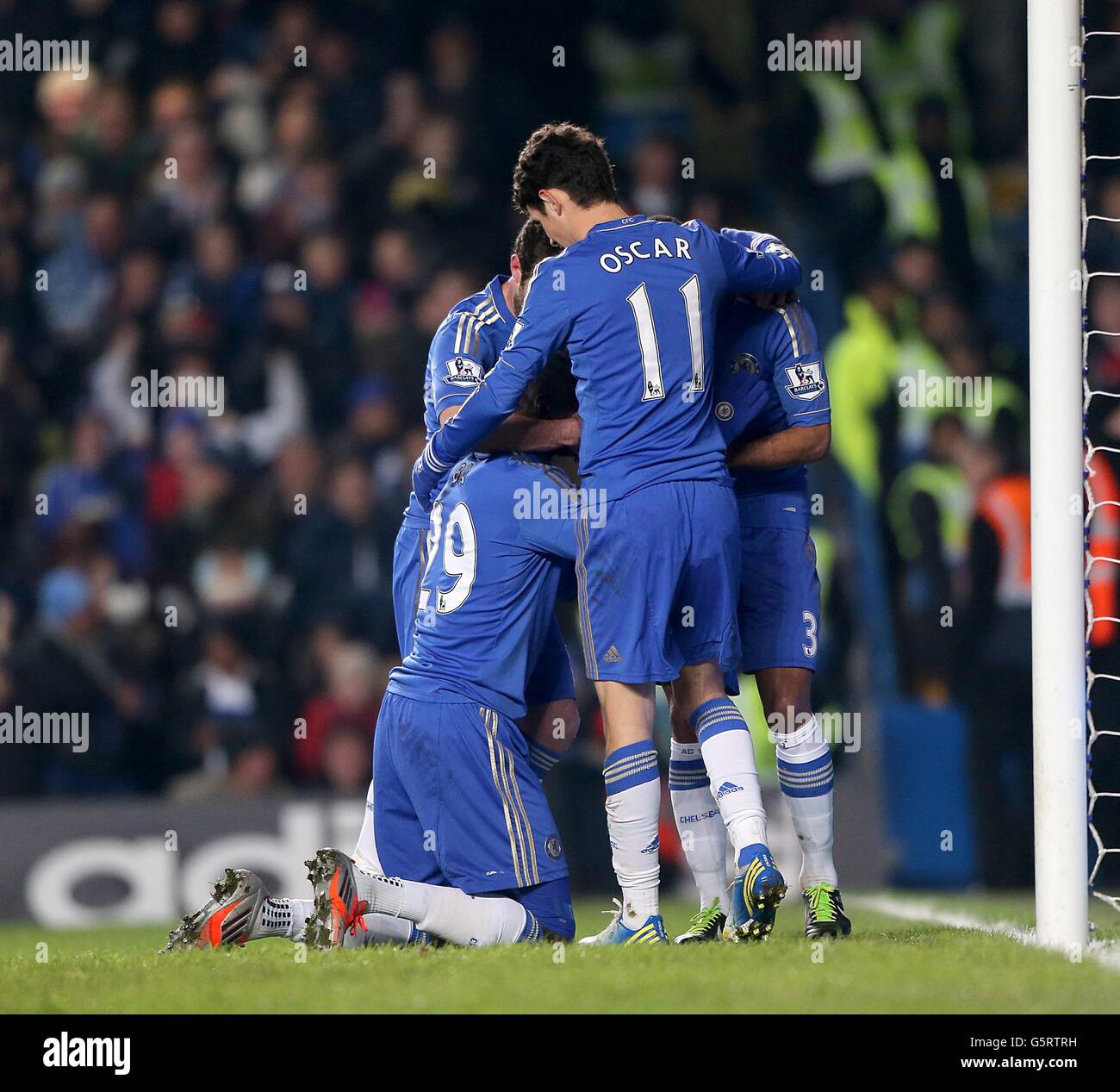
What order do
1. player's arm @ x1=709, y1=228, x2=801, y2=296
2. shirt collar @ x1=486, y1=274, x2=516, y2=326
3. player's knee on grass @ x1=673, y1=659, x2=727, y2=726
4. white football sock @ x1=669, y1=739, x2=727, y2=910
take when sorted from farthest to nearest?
shirt collar @ x1=486, y1=274, x2=516, y2=326 < white football sock @ x1=669, y1=739, x2=727, y2=910 < player's arm @ x1=709, y1=228, x2=801, y2=296 < player's knee on grass @ x1=673, y1=659, x2=727, y2=726

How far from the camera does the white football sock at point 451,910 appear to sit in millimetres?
4082

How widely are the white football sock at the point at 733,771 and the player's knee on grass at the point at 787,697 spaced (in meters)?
0.33

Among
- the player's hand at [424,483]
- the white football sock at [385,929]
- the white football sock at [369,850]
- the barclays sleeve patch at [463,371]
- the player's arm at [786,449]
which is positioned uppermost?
the barclays sleeve patch at [463,371]

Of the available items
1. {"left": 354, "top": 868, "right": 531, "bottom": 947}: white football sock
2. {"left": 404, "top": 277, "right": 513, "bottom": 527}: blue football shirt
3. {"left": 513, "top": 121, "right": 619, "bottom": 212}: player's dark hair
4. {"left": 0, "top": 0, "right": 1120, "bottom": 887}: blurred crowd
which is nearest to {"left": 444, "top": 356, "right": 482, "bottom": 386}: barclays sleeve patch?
{"left": 404, "top": 277, "right": 513, "bottom": 527}: blue football shirt

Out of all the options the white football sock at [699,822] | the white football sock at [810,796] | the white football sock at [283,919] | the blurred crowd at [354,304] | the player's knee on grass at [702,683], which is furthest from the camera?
the blurred crowd at [354,304]

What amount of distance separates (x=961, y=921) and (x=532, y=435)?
243cm

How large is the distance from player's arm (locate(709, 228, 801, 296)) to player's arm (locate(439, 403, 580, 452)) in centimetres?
61

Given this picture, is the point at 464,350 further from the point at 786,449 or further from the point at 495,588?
the point at 786,449

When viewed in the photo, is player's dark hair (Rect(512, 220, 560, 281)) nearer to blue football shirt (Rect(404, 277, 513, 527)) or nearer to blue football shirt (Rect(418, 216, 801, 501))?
blue football shirt (Rect(404, 277, 513, 527))

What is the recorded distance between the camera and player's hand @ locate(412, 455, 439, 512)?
4.72m

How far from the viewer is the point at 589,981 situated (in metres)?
3.39

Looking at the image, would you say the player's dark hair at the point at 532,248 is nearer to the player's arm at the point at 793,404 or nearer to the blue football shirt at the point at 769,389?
the blue football shirt at the point at 769,389

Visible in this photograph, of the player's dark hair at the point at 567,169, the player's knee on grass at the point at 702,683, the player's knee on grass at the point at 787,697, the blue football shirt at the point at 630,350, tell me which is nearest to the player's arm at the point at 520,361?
the blue football shirt at the point at 630,350

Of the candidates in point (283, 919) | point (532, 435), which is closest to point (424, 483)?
point (532, 435)
